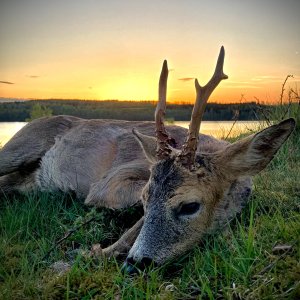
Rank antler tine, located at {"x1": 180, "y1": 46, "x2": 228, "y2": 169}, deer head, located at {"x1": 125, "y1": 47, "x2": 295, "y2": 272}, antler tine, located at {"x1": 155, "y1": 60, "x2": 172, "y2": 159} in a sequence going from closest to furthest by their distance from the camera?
deer head, located at {"x1": 125, "y1": 47, "x2": 295, "y2": 272}
antler tine, located at {"x1": 180, "y1": 46, "x2": 228, "y2": 169}
antler tine, located at {"x1": 155, "y1": 60, "x2": 172, "y2": 159}

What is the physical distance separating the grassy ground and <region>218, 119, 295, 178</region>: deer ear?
0.42m

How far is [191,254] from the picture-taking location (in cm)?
375

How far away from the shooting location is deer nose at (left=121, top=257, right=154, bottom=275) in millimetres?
3377

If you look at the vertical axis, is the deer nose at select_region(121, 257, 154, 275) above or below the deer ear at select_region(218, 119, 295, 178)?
below

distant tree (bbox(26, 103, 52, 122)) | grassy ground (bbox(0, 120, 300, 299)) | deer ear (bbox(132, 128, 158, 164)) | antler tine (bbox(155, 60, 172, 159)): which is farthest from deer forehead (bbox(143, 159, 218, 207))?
distant tree (bbox(26, 103, 52, 122))

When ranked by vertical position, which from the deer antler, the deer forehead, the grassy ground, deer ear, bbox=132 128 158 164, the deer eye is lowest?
the grassy ground

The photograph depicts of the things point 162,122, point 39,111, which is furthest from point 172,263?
point 39,111

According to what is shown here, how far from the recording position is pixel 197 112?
13.0 ft

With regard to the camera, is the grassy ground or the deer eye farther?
the deer eye

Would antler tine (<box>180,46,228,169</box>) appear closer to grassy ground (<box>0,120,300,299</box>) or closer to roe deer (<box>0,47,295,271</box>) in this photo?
roe deer (<box>0,47,295,271</box>)

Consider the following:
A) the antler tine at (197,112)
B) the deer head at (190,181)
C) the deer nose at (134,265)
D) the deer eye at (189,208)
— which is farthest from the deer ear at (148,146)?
the deer nose at (134,265)

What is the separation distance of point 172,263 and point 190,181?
2.07 ft

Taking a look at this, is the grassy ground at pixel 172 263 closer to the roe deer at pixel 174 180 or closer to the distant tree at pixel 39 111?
the roe deer at pixel 174 180

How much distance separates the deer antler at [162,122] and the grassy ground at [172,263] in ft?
2.63
